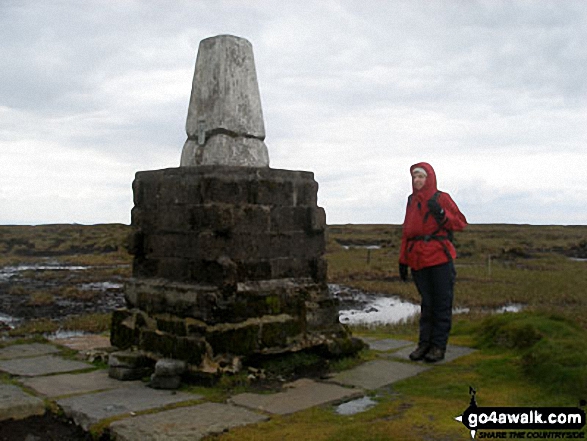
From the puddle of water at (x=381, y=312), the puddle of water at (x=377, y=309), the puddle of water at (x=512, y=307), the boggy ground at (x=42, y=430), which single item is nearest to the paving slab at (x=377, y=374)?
the boggy ground at (x=42, y=430)

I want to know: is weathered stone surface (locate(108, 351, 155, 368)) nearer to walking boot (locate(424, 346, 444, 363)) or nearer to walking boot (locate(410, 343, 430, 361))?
walking boot (locate(410, 343, 430, 361))

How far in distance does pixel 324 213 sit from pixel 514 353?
9.18 ft

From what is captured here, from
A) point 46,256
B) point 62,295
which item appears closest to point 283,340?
point 62,295

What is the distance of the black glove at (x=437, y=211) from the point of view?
22.8 feet

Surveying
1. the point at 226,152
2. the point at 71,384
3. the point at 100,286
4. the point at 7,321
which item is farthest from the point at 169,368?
the point at 100,286

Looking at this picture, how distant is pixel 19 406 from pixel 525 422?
13.6 feet

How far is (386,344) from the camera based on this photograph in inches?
332

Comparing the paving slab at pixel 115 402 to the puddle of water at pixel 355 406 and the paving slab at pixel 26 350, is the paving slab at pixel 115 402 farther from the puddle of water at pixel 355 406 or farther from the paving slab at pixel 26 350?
the paving slab at pixel 26 350

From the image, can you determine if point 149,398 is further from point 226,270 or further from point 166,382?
point 226,270

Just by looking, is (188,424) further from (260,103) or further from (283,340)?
(260,103)

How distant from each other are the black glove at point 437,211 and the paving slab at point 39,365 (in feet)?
13.9

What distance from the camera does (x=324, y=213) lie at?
749 centimetres

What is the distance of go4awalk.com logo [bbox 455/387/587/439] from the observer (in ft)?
14.8

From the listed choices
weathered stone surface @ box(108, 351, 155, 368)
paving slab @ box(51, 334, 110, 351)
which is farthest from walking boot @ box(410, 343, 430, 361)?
paving slab @ box(51, 334, 110, 351)
